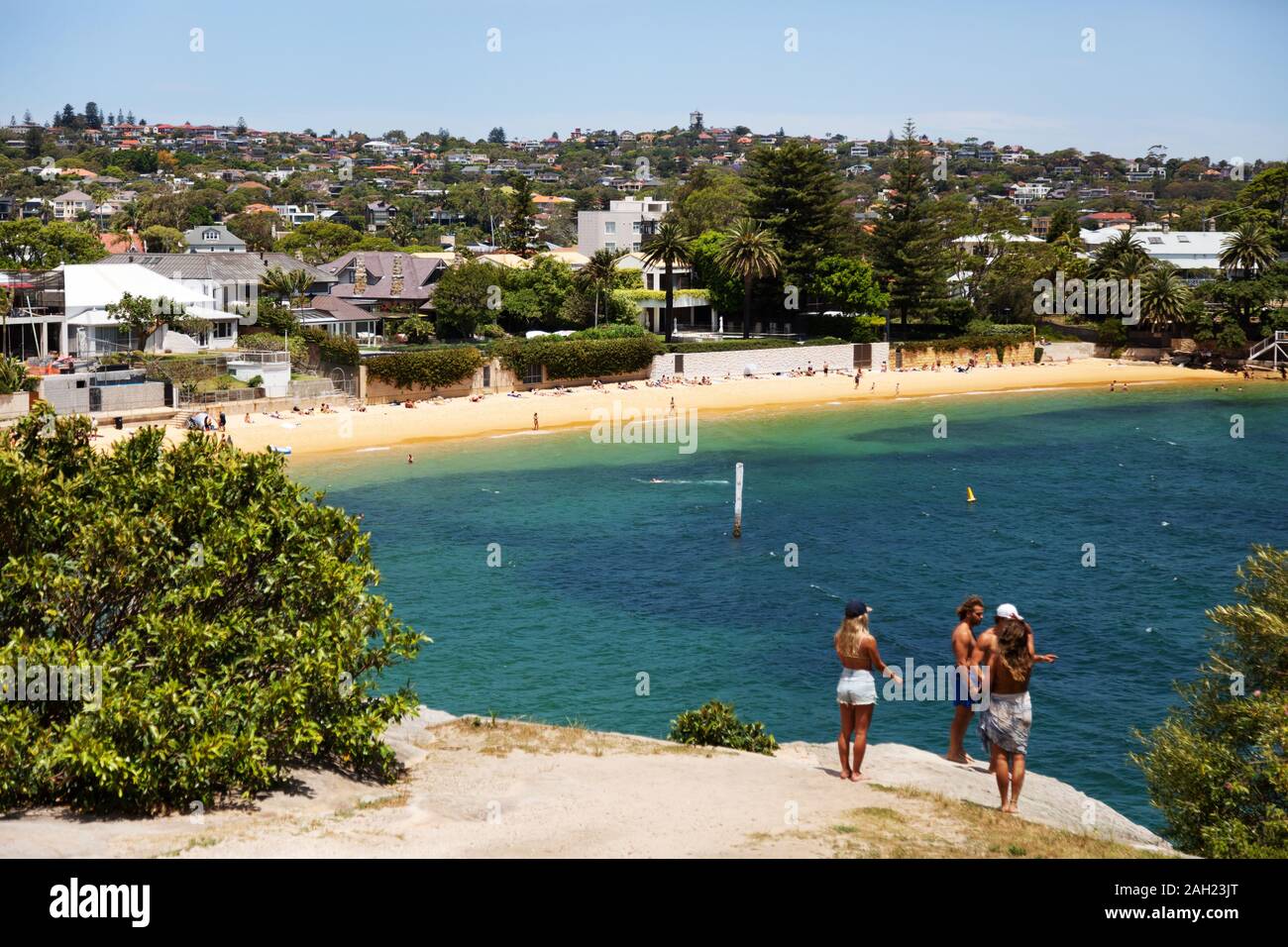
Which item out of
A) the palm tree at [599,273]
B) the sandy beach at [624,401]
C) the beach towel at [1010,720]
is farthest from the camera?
the palm tree at [599,273]

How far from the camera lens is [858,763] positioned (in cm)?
1595

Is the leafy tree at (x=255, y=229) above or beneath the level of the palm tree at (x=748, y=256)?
above

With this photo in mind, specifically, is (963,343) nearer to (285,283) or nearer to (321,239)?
(285,283)

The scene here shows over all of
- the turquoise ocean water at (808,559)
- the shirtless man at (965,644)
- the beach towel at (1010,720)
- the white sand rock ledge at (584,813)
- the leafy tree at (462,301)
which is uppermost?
the leafy tree at (462,301)

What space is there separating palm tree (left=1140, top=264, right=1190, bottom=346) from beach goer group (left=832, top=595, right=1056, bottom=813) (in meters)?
84.7

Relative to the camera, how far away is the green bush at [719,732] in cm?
1967

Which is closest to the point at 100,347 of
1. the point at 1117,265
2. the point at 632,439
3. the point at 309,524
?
the point at 632,439

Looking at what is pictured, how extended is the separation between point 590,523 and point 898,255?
50504mm

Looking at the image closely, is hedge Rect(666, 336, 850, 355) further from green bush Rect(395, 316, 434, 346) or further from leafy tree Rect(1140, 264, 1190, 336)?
leafy tree Rect(1140, 264, 1190, 336)

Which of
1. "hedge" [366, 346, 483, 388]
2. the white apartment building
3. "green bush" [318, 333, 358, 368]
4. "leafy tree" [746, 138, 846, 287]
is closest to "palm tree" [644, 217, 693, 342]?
"leafy tree" [746, 138, 846, 287]

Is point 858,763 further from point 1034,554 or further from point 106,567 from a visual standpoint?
point 1034,554

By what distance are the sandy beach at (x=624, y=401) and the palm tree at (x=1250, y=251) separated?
11.1 meters

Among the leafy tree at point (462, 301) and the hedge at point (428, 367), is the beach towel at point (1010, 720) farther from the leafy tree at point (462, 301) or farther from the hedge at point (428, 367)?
the leafy tree at point (462, 301)

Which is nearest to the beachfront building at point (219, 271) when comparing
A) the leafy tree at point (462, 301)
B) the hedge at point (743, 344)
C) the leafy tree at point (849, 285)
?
the leafy tree at point (462, 301)
